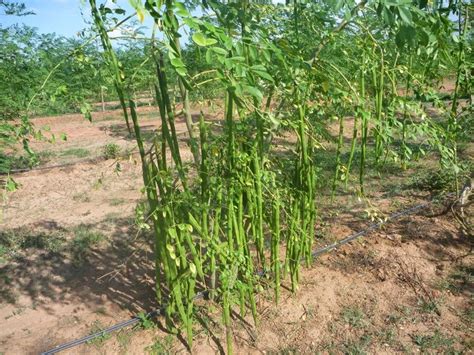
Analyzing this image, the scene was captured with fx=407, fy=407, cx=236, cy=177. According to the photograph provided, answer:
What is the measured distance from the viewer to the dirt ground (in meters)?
→ 2.14

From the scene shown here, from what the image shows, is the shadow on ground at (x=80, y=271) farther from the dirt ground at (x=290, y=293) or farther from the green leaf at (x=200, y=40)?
the green leaf at (x=200, y=40)

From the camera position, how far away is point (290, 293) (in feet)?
8.02

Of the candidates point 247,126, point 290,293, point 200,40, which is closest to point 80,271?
point 290,293

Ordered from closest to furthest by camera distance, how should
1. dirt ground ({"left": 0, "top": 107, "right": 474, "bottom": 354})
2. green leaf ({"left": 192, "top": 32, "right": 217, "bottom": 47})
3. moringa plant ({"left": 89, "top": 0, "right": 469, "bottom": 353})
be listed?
green leaf ({"left": 192, "top": 32, "right": 217, "bottom": 47}), moringa plant ({"left": 89, "top": 0, "right": 469, "bottom": 353}), dirt ground ({"left": 0, "top": 107, "right": 474, "bottom": 354})

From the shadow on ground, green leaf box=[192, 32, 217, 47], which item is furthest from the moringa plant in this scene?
the shadow on ground

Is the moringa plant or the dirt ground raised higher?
the moringa plant

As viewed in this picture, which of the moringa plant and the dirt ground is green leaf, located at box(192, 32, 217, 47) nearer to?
the moringa plant

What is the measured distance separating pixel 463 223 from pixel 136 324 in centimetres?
239

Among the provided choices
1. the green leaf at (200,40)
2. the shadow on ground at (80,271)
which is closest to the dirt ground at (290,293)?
the shadow on ground at (80,271)

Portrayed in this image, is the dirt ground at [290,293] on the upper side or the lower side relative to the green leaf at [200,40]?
lower

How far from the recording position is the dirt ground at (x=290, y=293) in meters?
2.14

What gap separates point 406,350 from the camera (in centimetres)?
206

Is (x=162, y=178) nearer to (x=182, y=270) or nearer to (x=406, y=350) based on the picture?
(x=182, y=270)

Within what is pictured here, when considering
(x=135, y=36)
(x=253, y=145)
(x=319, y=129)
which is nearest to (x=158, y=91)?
(x=135, y=36)
